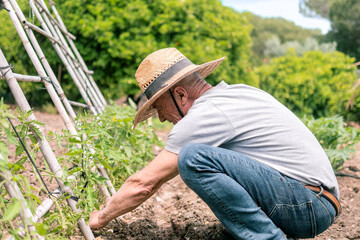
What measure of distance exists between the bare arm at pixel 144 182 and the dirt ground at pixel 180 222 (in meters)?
0.37

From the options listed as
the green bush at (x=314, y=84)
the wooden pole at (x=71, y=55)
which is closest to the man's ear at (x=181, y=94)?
the wooden pole at (x=71, y=55)

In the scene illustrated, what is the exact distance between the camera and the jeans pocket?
1.80m

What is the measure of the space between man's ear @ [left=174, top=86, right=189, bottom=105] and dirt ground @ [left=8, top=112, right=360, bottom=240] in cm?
81

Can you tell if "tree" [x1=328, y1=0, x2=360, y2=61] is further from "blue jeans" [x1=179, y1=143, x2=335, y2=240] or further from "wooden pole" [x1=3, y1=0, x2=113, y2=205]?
"wooden pole" [x1=3, y1=0, x2=113, y2=205]

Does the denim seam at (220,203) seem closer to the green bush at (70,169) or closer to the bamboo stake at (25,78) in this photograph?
the green bush at (70,169)

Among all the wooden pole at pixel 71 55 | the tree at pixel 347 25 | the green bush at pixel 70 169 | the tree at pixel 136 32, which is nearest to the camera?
the green bush at pixel 70 169

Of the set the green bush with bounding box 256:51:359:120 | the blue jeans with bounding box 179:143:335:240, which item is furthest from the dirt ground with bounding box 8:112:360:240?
the green bush with bounding box 256:51:359:120

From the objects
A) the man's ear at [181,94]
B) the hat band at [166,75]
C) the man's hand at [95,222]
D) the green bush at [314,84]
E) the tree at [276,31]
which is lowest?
the tree at [276,31]

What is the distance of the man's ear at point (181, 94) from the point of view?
2.00m

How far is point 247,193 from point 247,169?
4.3 inches

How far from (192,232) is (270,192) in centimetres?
70

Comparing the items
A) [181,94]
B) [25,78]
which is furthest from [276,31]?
[25,78]

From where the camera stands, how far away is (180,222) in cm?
248

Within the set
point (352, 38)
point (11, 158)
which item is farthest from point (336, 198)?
point (352, 38)
